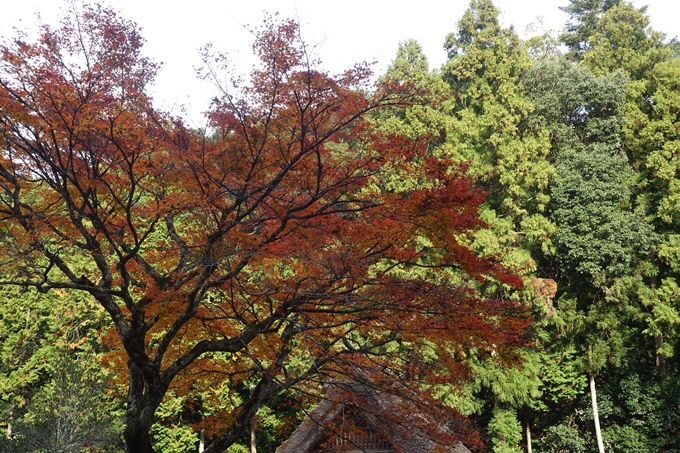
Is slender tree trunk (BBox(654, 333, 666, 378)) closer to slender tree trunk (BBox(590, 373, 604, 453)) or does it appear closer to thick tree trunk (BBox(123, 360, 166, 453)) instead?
slender tree trunk (BBox(590, 373, 604, 453))

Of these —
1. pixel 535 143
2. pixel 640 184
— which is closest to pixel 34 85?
pixel 535 143

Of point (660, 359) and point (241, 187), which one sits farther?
point (660, 359)

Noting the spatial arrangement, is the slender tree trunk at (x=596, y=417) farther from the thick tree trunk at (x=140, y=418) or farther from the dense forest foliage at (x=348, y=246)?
the thick tree trunk at (x=140, y=418)

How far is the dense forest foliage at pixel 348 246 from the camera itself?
5320 millimetres

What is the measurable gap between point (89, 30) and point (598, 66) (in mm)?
18417

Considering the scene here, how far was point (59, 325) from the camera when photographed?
16625 mm

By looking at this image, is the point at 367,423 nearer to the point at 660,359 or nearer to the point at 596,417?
the point at 596,417

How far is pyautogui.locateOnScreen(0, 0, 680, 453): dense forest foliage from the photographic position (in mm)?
5320

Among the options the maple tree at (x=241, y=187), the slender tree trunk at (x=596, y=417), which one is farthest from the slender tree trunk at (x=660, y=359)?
the maple tree at (x=241, y=187)

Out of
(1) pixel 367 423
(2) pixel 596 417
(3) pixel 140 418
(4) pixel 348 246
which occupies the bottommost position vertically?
(3) pixel 140 418

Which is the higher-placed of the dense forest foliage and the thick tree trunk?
the dense forest foliage

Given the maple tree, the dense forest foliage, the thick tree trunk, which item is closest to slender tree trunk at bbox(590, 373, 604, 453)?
the dense forest foliage

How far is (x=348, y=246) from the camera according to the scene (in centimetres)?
616

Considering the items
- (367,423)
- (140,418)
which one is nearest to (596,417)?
(367,423)
